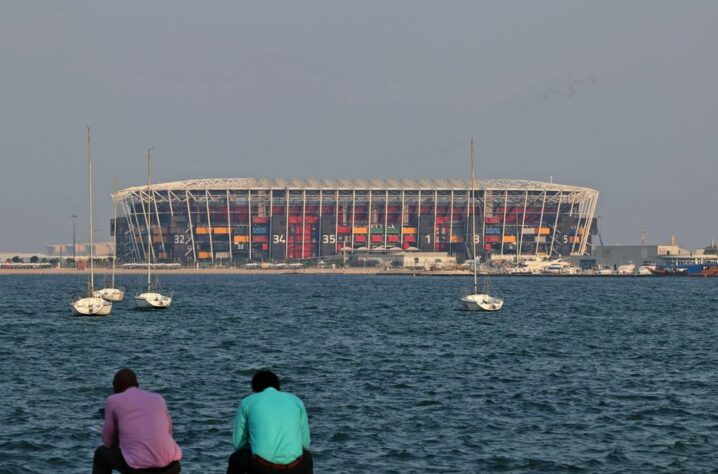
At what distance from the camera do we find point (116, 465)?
13750 millimetres

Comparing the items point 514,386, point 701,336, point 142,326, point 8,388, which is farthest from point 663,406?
point 142,326

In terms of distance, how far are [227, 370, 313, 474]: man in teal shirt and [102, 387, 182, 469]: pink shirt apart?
2.88 feet

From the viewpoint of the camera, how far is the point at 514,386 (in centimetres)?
3888

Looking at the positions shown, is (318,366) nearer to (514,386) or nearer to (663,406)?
(514,386)

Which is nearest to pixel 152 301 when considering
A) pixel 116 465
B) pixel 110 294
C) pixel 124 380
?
pixel 110 294

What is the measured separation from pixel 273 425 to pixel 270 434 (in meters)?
0.11

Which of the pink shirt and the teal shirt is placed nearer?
the teal shirt

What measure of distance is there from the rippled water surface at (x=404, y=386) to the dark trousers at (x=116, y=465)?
1067 centimetres

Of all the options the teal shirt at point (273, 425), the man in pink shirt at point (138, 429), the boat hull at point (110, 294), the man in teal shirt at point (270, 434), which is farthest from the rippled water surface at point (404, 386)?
the boat hull at point (110, 294)

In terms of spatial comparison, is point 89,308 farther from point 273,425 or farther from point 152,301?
point 273,425

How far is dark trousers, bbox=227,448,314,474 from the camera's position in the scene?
1339cm

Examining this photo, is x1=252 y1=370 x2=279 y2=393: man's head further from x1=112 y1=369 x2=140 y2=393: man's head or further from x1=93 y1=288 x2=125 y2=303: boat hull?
x1=93 y1=288 x2=125 y2=303: boat hull

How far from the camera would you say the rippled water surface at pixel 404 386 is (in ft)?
86.0

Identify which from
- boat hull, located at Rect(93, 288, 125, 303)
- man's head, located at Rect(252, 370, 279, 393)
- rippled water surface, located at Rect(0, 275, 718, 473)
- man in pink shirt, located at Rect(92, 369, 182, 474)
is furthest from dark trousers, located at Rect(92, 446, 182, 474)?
boat hull, located at Rect(93, 288, 125, 303)
